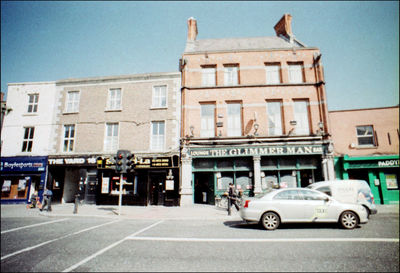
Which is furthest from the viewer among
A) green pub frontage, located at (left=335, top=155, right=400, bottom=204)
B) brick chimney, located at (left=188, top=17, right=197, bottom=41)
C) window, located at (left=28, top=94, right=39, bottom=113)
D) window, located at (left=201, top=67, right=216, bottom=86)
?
brick chimney, located at (left=188, top=17, right=197, bottom=41)

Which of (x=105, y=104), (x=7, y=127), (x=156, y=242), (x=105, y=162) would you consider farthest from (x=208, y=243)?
(x=7, y=127)

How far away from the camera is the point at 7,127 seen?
17.0 metres

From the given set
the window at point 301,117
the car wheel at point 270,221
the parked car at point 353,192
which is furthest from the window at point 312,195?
the window at point 301,117

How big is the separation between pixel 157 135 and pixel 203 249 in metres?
11.7

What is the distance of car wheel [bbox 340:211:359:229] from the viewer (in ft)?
23.5

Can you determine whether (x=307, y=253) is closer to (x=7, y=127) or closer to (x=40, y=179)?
(x=40, y=179)

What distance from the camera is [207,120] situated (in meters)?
16.1

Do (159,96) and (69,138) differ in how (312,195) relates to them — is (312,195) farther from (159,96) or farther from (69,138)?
(69,138)

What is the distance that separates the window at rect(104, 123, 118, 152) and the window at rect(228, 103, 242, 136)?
9.15 m

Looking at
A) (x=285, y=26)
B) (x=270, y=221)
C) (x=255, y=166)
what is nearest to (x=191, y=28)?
(x=285, y=26)

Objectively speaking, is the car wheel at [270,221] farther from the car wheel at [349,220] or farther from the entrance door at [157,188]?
the entrance door at [157,188]

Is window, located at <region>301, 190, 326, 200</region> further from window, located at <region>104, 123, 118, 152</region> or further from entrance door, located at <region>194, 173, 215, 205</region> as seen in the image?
window, located at <region>104, 123, 118, 152</region>

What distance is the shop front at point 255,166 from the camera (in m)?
14.7


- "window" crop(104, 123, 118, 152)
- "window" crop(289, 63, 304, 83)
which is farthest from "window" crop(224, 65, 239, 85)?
"window" crop(104, 123, 118, 152)
